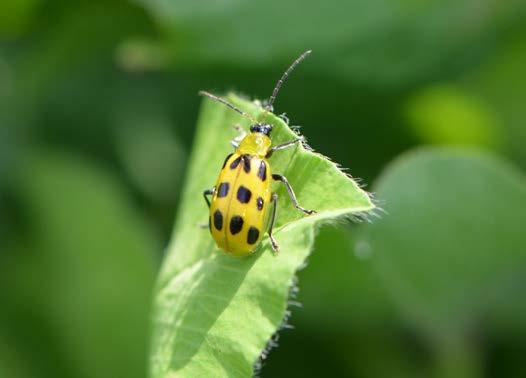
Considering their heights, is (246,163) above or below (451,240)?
below

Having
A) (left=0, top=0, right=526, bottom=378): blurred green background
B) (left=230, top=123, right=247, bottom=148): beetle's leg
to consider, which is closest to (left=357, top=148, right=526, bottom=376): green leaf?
(left=0, top=0, right=526, bottom=378): blurred green background

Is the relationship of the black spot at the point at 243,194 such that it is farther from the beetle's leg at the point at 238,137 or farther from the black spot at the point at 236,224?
the beetle's leg at the point at 238,137

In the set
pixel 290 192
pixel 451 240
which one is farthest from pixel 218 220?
pixel 451 240

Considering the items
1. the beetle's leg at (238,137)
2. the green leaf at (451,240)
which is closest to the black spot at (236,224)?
the beetle's leg at (238,137)

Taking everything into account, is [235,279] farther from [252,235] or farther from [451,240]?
[451,240]

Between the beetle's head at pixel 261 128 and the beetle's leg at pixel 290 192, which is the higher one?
the beetle's head at pixel 261 128

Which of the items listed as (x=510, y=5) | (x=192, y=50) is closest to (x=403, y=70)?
(x=510, y=5)
